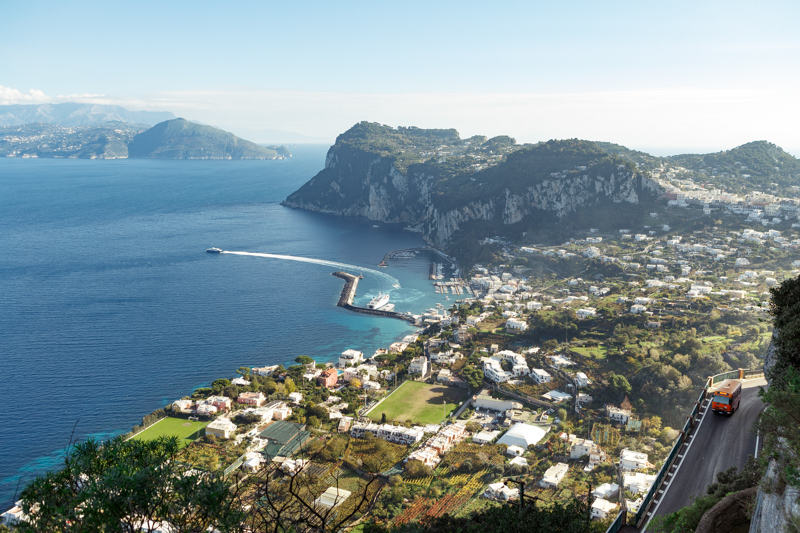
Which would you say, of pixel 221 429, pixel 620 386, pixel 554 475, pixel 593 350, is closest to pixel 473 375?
pixel 620 386

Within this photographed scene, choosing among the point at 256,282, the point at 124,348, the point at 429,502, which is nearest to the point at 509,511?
the point at 429,502

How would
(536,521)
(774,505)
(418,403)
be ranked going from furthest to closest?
1. (418,403)
2. (536,521)
3. (774,505)

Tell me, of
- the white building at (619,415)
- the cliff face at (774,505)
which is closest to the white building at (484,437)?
the white building at (619,415)

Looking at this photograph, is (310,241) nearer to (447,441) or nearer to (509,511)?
(447,441)

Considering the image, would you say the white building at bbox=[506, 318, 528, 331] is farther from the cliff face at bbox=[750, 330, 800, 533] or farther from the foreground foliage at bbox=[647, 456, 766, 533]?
the cliff face at bbox=[750, 330, 800, 533]

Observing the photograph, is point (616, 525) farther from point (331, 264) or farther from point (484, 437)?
point (331, 264)

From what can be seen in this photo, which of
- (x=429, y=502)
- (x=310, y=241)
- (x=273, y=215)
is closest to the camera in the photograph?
(x=429, y=502)
